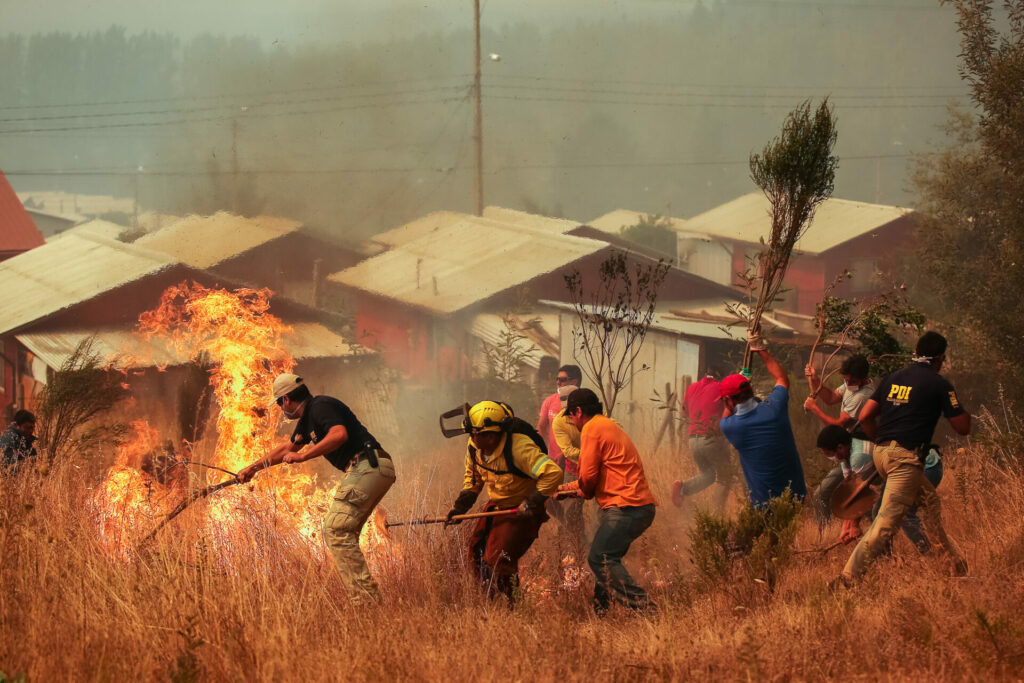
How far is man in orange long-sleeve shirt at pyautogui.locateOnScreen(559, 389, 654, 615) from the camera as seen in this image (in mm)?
6711

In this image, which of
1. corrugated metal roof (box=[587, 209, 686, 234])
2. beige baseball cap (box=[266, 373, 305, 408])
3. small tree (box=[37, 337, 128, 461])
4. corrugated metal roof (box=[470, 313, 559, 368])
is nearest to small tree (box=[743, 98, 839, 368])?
beige baseball cap (box=[266, 373, 305, 408])

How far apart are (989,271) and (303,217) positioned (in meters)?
20.4

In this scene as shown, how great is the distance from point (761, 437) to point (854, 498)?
85cm

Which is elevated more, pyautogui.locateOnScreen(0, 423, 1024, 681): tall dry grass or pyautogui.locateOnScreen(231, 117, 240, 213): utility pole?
pyautogui.locateOnScreen(231, 117, 240, 213): utility pole

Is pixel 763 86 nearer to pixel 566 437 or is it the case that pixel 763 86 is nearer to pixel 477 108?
pixel 477 108

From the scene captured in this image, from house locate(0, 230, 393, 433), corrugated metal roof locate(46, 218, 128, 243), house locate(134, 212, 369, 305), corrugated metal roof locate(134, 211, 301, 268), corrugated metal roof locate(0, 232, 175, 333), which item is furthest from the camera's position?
corrugated metal roof locate(46, 218, 128, 243)

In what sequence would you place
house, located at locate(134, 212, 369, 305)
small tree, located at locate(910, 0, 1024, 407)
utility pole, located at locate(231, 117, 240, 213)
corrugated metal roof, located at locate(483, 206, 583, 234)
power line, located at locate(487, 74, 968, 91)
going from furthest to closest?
power line, located at locate(487, 74, 968, 91)
utility pole, located at locate(231, 117, 240, 213)
corrugated metal roof, located at locate(483, 206, 583, 234)
house, located at locate(134, 212, 369, 305)
small tree, located at locate(910, 0, 1024, 407)

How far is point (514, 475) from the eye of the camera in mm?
6996

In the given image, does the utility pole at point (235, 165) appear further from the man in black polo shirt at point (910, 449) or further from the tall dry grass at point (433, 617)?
the man in black polo shirt at point (910, 449)

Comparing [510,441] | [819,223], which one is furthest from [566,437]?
[819,223]

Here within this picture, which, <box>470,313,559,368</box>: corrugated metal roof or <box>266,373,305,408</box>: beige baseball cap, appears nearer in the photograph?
<box>266,373,305,408</box>: beige baseball cap

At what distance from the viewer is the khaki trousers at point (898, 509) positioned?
6.54 metres

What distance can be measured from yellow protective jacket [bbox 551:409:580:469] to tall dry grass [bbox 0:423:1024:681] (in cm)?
107

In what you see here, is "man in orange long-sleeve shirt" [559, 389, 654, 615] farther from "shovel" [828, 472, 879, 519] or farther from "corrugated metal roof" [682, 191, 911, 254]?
"corrugated metal roof" [682, 191, 911, 254]
